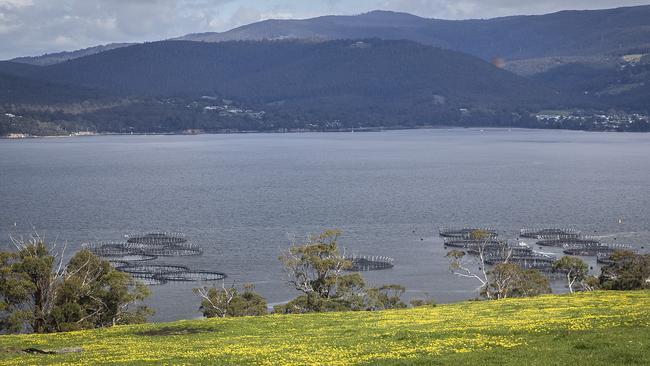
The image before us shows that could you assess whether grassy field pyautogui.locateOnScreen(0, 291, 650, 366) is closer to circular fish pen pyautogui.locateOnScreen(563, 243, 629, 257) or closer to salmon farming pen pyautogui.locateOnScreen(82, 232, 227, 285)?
salmon farming pen pyautogui.locateOnScreen(82, 232, 227, 285)

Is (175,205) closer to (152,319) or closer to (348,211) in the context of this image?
(348,211)

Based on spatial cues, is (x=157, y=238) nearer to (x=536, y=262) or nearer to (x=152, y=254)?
(x=152, y=254)

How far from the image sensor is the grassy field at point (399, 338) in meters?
23.4

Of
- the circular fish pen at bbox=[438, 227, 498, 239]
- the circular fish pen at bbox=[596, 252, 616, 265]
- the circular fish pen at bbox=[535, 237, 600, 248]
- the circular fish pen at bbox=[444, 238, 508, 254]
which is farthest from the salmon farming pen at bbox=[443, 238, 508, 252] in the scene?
the circular fish pen at bbox=[596, 252, 616, 265]

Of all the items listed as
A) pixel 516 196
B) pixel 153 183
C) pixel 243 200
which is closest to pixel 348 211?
pixel 243 200

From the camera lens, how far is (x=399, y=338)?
27484mm

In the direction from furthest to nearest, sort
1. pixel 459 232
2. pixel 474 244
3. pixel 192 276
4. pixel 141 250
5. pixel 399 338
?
pixel 459 232 < pixel 474 244 < pixel 141 250 < pixel 192 276 < pixel 399 338

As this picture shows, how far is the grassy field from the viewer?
23422 mm

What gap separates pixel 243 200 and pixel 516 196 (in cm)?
4558

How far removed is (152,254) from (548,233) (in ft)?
153

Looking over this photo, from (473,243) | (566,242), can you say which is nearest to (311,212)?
(473,243)

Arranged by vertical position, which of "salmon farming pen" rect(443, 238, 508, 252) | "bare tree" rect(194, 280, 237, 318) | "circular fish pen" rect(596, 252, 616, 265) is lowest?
"circular fish pen" rect(596, 252, 616, 265)

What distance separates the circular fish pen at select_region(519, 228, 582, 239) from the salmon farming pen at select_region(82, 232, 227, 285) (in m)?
39.1

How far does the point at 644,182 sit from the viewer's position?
17925cm
